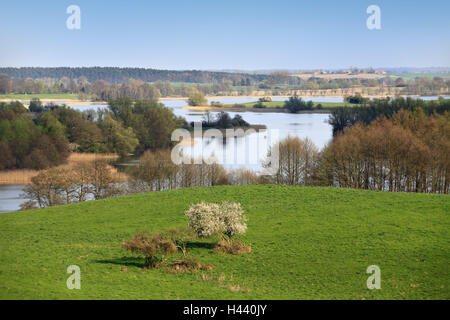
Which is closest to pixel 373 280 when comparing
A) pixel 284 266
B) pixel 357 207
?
pixel 284 266

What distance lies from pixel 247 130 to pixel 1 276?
73711mm

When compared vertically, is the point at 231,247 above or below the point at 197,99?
below

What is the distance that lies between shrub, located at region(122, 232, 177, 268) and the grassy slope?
0.53m

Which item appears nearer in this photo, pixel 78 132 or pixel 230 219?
pixel 230 219

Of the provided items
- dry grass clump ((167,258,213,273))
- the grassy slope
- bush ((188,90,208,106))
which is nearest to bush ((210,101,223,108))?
bush ((188,90,208,106))

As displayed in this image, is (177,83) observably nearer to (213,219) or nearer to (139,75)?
(139,75)

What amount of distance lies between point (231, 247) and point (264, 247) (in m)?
1.23

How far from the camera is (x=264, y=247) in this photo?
57.5 ft

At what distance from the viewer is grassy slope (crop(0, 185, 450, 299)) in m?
13.0

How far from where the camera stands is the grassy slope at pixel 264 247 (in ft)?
42.5
